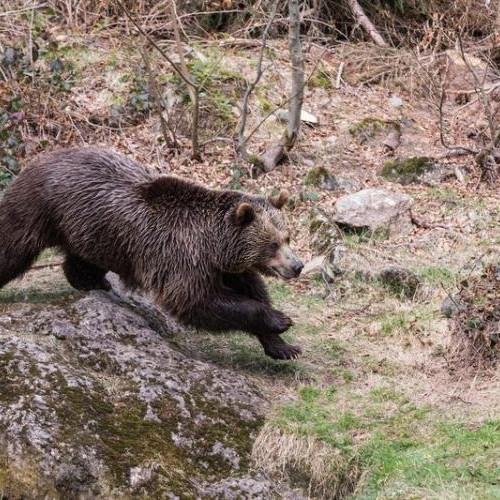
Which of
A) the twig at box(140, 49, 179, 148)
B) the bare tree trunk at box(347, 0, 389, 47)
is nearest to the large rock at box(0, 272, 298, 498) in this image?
the twig at box(140, 49, 179, 148)

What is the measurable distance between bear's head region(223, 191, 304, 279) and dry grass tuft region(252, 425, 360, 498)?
4.97ft

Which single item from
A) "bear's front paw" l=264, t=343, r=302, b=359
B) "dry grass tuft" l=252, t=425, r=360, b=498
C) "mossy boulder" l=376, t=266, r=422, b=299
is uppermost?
"mossy boulder" l=376, t=266, r=422, b=299

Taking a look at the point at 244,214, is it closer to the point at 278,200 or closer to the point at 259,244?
the point at 259,244

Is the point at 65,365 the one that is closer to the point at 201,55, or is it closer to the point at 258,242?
the point at 258,242

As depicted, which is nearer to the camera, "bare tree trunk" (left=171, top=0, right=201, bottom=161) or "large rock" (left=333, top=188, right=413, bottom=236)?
"large rock" (left=333, top=188, right=413, bottom=236)

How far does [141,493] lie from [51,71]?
28.5 feet

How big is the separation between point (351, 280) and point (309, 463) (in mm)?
3528

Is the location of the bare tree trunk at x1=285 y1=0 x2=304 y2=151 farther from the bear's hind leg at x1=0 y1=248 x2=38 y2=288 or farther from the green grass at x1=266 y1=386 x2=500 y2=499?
the green grass at x1=266 y1=386 x2=500 y2=499

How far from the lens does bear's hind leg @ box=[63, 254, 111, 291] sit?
830 centimetres

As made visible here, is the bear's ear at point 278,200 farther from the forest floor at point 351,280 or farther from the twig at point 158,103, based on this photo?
the twig at point 158,103

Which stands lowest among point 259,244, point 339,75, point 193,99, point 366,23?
point 259,244

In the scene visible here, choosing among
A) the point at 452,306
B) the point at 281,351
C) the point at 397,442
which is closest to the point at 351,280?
the point at 452,306

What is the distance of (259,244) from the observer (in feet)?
24.4

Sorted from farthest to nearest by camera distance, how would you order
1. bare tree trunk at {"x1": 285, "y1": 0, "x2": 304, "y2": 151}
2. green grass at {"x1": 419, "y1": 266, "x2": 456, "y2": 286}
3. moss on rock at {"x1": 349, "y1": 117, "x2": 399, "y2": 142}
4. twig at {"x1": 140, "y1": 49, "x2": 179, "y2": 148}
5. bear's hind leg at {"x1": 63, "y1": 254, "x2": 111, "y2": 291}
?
1. moss on rock at {"x1": 349, "y1": 117, "x2": 399, "y2": 142}
2. twig at {"x1": 140, "y1": 49, "x2": 179, "y2": 148}
3. bare tree trunk at {"x1": 285, "y1": 0, "x2": 304, "y2": 151}
4. green grass at {"x1": 419, "y1": 266, "x2": 456, "y2": 286}
5. bear's hind leg at {"x1": 63, "y1": 254, "x2": 111, "y2": 291}
